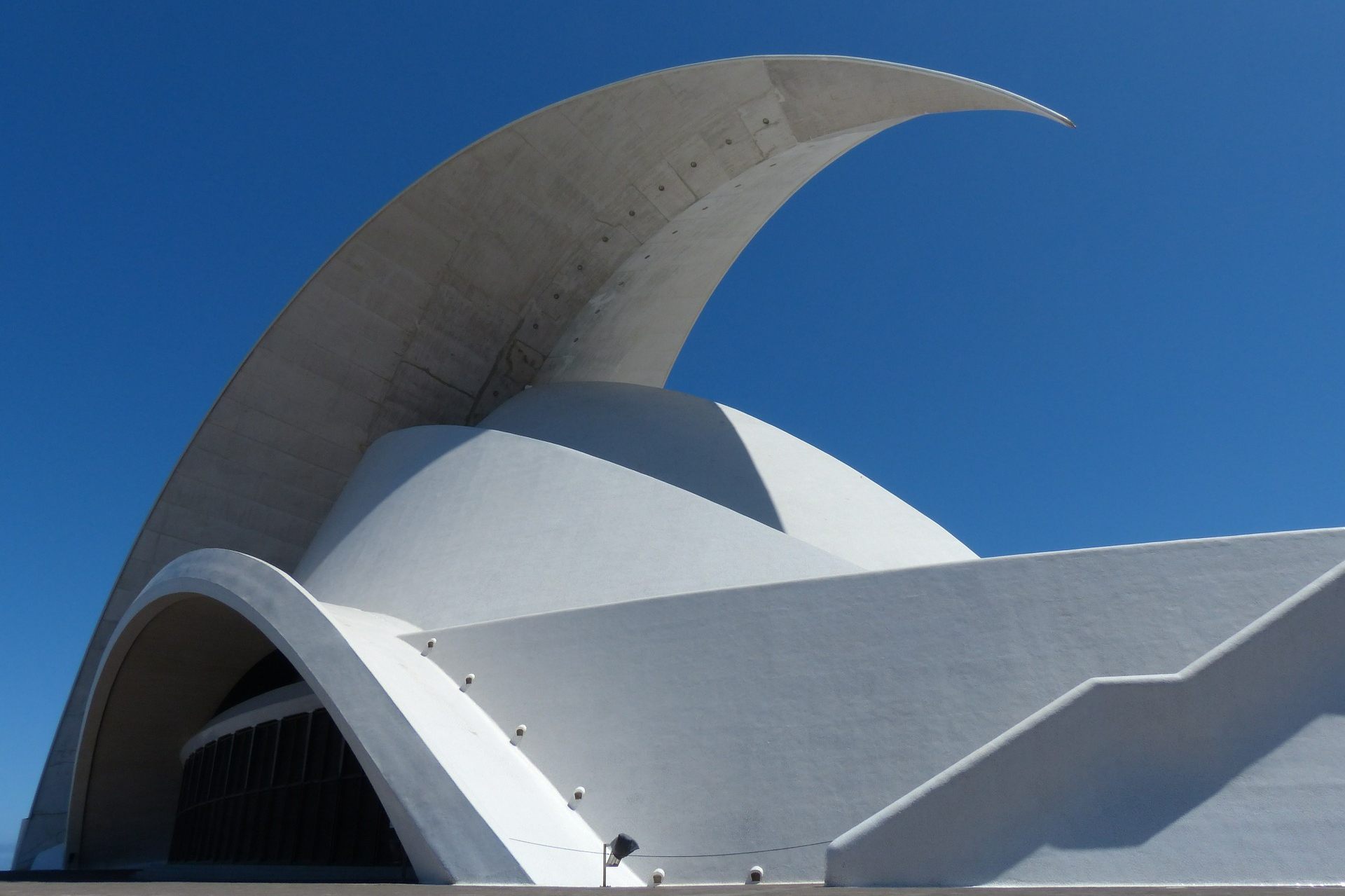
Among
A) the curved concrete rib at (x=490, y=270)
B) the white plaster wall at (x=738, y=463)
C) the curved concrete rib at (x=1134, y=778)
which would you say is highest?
the curved concrete rib at (x=490, y=270)

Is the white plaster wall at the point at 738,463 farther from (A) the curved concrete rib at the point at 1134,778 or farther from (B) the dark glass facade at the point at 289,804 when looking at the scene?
(A) the curved concrete rib at the point at 1134,778

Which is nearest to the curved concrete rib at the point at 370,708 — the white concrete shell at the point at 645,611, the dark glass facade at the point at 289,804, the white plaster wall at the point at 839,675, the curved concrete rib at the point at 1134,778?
the white concrete shell at the point at 645,611

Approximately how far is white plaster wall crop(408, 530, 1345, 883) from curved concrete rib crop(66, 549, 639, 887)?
24.8 inches

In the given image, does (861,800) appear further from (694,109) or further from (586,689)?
(694,109)

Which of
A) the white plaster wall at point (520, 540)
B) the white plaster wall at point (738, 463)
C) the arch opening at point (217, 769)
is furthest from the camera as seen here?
the white plaster wall at point (738, 463)

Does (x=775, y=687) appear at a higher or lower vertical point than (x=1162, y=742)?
higher

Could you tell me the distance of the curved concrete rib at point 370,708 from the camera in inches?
247

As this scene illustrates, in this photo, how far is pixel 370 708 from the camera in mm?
7051

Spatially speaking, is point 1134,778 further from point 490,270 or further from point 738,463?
point 490,270

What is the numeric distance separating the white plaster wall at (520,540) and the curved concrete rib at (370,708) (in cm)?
88

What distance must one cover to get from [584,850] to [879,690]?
232cm

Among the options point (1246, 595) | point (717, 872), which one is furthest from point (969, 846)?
point (1246, 595)

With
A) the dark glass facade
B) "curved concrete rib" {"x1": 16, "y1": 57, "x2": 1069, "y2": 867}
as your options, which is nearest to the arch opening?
the dark glass facade

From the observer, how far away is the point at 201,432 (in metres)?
13.8
